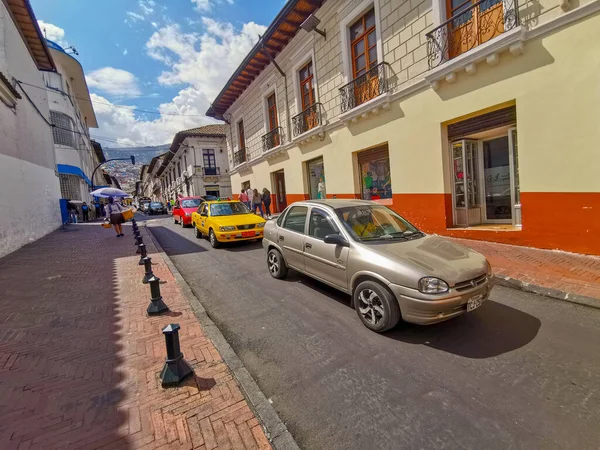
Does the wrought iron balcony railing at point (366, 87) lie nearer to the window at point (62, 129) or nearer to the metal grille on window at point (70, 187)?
the window at point (62, 129)

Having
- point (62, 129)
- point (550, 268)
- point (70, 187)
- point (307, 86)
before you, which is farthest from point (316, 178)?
point (62, 129)

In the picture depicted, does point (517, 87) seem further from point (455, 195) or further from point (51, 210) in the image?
point (51, 210)

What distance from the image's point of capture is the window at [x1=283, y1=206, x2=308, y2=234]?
520 cm

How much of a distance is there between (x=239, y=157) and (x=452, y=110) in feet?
47.7

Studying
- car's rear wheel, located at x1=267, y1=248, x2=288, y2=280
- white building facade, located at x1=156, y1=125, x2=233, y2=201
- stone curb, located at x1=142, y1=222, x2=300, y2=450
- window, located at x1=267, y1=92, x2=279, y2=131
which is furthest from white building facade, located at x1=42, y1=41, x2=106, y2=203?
stone curb, located at x1=142, y1=222, x2=300, y2=450

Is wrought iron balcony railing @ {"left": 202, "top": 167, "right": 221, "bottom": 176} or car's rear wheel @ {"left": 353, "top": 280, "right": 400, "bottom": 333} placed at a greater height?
wrought iron balcony railing @ {"left": 202, "top": 167, "right": 221, "bottom": 176}

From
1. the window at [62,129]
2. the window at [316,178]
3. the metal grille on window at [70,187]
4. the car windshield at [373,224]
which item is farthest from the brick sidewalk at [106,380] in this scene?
the window at [62,129]

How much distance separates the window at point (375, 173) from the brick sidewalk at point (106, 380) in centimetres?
733

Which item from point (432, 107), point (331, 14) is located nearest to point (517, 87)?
point (432, 107)

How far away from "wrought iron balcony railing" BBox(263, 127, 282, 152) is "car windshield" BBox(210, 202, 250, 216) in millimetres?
5624

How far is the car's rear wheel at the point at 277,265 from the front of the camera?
5.66 m

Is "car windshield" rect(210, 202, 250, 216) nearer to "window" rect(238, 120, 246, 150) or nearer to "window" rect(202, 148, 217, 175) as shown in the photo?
"window" rect(238, 120, 246, 150)

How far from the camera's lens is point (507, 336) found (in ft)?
11.0

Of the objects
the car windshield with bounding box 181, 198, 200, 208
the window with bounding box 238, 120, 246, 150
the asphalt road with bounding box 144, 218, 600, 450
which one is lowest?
the asphalt road with bounding box 144, 218, 600, 450
